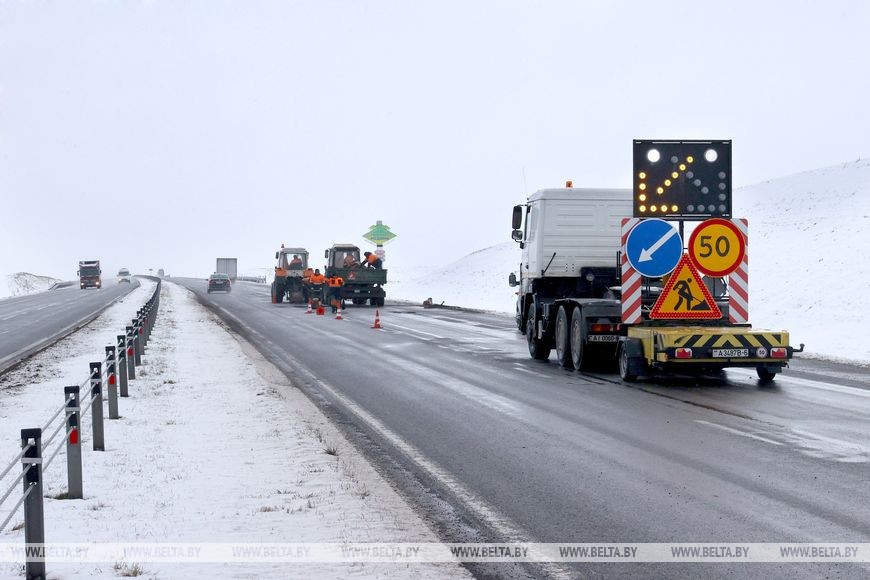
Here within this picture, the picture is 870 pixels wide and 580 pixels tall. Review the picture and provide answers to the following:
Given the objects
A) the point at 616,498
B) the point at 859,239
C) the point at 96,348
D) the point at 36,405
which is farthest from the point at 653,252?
the point at 859,239

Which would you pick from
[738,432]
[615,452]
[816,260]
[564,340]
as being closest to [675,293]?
[564,340]

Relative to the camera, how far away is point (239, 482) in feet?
25.6

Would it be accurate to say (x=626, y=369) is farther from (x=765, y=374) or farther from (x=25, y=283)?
(x=25, y=283)

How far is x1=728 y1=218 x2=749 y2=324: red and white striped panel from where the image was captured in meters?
14.6

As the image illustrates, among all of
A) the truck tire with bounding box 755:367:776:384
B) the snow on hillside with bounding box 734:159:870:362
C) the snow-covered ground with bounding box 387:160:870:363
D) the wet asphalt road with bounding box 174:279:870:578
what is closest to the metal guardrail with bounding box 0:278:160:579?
the wet asphalt road with bounding box 174:279:870:578

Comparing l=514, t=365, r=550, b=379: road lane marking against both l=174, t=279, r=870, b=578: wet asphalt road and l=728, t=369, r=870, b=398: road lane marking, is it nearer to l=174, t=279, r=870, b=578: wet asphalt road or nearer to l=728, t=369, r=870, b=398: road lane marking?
l=174, t=279, r=870, b=578: wet asphalt road

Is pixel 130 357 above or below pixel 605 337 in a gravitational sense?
below

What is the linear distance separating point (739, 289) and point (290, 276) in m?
36.7

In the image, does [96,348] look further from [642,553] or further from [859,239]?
[859,239]

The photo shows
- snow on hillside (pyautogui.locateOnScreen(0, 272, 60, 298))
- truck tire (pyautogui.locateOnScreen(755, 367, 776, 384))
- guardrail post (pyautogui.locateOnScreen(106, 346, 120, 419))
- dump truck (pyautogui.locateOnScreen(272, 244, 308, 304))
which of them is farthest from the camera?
snow on hillside (pyautogui.locateOnScreen(0, 272, 60, 298))

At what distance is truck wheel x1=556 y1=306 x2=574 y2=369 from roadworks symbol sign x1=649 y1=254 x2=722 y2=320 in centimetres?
237

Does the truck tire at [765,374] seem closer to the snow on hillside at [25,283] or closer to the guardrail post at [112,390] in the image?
the guardrail post at [112,390]

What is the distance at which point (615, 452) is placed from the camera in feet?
29.7

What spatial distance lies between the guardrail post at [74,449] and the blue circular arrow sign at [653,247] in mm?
9226
